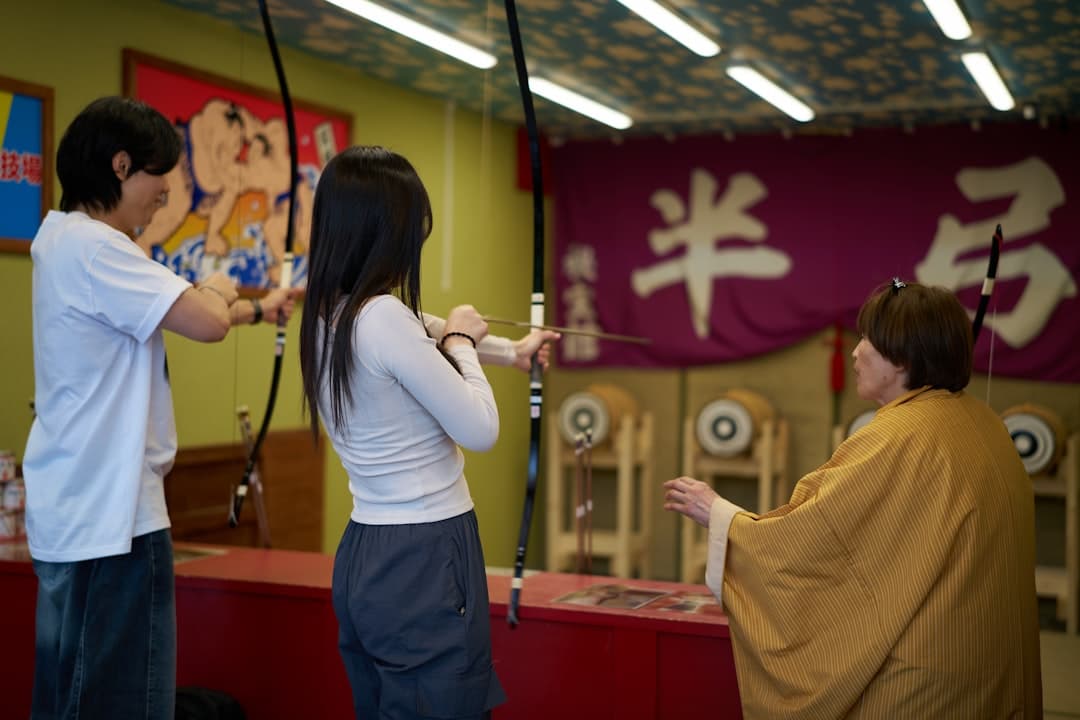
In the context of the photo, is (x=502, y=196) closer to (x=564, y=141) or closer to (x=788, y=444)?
(x=564, y=141)

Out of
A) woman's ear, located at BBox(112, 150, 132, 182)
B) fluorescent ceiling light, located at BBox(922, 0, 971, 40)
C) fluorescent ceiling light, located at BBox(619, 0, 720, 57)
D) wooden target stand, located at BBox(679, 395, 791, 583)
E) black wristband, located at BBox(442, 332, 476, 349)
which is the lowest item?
wooden target stand, located at BBox(679, 395, 791, 583)

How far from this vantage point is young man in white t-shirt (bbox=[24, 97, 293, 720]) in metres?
1.70

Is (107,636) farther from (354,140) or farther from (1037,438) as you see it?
(1037,438)

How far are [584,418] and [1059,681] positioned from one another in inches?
101

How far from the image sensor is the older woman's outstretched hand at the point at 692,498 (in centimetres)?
183

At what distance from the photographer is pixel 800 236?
521cm

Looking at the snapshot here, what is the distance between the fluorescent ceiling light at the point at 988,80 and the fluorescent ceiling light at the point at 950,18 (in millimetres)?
239

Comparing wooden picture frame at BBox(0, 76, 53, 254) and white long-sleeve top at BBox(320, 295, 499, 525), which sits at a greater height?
wooden picture frame at BBox(0, 76, 53, 254)

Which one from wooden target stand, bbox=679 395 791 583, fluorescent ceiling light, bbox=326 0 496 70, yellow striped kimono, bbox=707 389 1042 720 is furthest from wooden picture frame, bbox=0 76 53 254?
wooden target stand, bbox=679 395 791 583

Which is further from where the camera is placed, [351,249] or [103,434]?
[103,434]

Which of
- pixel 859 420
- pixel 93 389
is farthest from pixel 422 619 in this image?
pixel 859 420

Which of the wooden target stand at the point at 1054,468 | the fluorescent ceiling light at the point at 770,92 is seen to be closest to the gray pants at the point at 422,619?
the fluorescent ceiling light at the point at 770,92

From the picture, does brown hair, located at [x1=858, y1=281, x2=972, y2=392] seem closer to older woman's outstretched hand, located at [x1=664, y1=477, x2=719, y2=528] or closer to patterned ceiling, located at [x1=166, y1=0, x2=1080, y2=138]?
older woman's outstretched hand, located at [x1=664, y1=477, x2=719, y2=528]

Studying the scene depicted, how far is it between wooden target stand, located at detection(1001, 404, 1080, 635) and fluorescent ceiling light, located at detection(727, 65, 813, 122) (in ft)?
4.79
